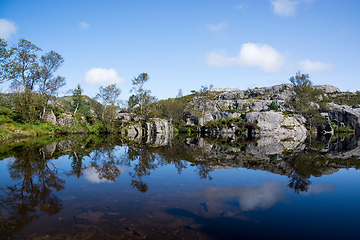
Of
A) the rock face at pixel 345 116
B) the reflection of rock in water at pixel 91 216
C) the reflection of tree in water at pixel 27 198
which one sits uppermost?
the rock face at pixel 345 116

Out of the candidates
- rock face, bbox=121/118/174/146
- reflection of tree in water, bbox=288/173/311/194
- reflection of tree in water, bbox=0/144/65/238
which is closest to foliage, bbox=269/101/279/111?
rock face, bbox=121/118/174/146

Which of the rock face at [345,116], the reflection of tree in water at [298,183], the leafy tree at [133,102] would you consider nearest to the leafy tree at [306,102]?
the rock face at [345,116]

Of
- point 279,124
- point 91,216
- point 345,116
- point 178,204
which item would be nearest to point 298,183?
point 178,204

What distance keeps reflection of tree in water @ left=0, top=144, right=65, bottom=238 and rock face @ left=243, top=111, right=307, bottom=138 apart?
1700 inches

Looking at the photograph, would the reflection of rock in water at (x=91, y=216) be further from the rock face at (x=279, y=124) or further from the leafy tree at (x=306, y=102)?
the leafy tree at (x=306, y=102)

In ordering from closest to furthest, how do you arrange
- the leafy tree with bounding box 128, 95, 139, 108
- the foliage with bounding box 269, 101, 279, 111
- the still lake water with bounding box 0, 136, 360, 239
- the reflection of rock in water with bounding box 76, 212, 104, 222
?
the still lake water with bounding box 0, 136, 360, 239 < the reflection of rock in water with bounding box 76, 212, 104, 222 < the leafy tree with bounding box 128, 95, 139, 108 < the foliage with bounding box 269, 101, 279, 111

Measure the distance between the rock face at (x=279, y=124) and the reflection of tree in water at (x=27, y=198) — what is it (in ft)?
142

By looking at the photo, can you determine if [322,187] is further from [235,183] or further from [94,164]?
[94,164]

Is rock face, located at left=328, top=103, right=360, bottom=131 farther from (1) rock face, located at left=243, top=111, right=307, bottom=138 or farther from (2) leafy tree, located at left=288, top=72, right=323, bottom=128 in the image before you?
(1) rock face, located at left=243, top=111, right=307, bottom=138

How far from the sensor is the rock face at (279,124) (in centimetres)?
4303

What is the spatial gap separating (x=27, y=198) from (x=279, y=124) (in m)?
47.2

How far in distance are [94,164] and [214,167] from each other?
19.7ft

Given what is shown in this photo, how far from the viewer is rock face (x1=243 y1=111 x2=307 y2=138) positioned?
4303 centimetres

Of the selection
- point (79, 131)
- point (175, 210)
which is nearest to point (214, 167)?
point (175, 210)
